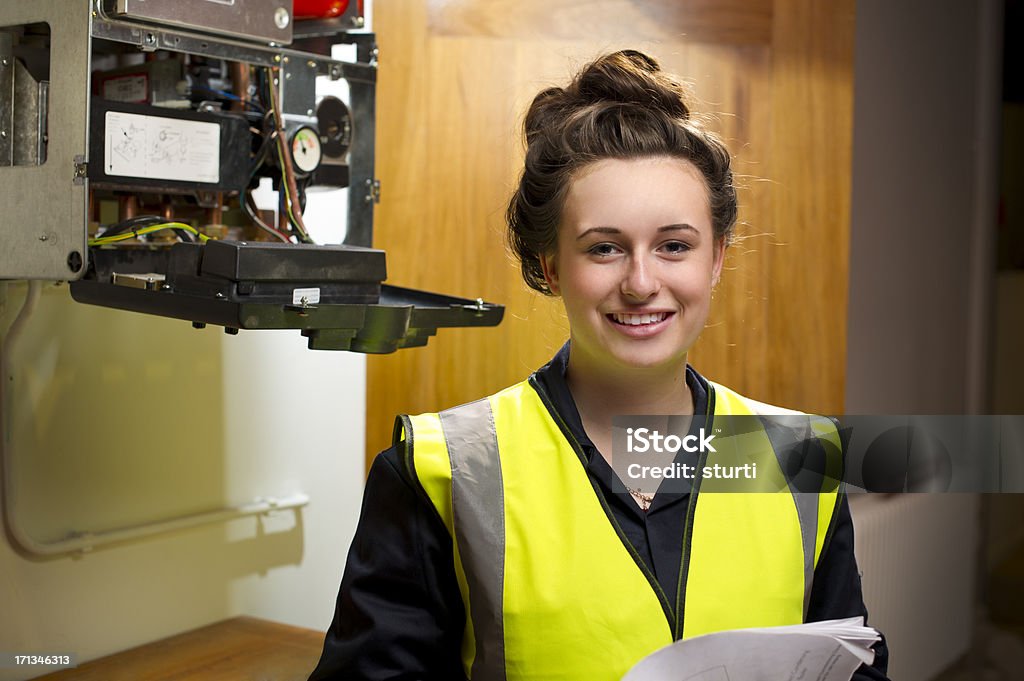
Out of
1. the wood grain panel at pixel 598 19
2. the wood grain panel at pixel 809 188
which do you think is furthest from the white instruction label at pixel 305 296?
the wood grain panel at pixel 809 188

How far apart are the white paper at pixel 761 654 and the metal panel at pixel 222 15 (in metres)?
0.98

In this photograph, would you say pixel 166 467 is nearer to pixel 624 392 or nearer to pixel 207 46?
pixel 207 46

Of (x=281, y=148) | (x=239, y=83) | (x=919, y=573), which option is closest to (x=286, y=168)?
(x=281, y=148)

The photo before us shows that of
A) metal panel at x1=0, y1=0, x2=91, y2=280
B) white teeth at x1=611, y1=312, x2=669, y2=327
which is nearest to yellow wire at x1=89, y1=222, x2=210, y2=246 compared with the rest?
metal panel at x1=0, y1=0, x2=91, y2=280

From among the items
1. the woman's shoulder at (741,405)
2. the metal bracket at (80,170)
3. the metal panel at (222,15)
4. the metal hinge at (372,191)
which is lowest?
the woman's shoulder at (741,405)

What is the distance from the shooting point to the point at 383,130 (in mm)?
1989

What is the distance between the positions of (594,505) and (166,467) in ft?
3.42

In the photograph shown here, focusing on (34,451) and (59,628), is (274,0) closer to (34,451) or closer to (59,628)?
(34,451)

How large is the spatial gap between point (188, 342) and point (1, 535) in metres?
0.44

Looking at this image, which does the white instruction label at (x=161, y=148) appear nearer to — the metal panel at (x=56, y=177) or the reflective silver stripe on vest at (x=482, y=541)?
the metal panel at (x=56, y=177)

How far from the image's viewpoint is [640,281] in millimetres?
1006

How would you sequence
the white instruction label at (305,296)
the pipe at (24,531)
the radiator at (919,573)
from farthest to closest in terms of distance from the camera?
the radiator at (919,573)
the pipe at (24,531)
the white instruction label at (305,296)

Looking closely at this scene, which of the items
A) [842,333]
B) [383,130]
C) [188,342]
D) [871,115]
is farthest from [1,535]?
[871,115]

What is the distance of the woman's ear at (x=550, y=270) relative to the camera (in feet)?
3.68
